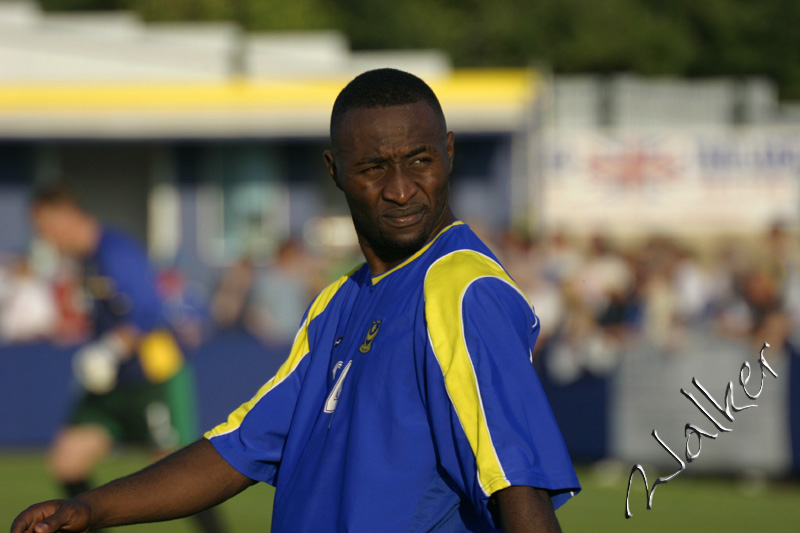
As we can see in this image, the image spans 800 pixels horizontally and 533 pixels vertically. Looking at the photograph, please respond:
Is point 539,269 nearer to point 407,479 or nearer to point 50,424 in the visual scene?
point 50,424

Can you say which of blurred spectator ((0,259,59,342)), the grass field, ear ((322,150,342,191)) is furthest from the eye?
blurred spectator ((0,259,59,342))

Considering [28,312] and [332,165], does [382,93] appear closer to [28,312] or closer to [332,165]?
[332,165]

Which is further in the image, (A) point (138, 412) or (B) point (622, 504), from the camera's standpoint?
(B) point (622, 504)

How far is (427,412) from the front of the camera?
2.21 metres

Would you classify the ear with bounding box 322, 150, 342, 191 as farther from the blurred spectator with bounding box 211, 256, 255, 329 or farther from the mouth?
the blurred spectator with bounding box 211, 256, 255, 329

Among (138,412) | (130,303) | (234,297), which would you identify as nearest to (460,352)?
(130,303)

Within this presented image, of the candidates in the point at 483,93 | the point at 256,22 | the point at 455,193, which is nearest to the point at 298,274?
the point at 483,93

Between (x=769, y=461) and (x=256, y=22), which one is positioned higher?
(x=256, y=22)

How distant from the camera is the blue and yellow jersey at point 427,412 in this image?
2098 millimetres

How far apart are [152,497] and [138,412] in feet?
14.9

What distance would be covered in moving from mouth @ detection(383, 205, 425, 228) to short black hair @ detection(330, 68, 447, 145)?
18cm

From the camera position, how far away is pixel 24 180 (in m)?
20.2

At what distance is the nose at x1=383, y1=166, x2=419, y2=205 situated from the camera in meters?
2.38

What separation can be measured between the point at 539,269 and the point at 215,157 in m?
10.1
